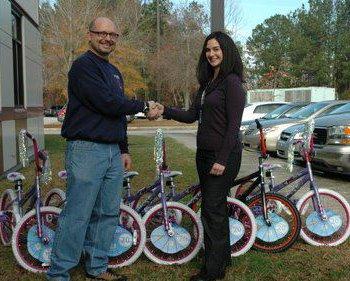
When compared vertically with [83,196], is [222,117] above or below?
above

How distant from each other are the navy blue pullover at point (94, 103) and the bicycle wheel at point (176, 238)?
103 centimetres

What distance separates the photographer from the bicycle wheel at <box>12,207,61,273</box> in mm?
4480

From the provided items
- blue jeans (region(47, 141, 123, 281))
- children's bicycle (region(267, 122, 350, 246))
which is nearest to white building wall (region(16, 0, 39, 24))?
blue jeans (region(47, 141, 123, 281))

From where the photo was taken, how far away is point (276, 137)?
1349cm

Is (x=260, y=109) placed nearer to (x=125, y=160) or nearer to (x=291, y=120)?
(x=291, y=120)

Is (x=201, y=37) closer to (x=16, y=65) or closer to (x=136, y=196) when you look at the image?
(x=16, y=65)

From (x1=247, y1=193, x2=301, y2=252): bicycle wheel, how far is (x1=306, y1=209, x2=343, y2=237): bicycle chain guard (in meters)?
0.28

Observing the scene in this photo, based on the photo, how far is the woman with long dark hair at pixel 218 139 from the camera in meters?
4.02

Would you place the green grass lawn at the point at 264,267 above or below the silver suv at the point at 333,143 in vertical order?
below

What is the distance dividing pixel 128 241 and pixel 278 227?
1427 mm

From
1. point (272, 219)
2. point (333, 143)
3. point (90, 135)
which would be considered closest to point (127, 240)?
point (90, 135)

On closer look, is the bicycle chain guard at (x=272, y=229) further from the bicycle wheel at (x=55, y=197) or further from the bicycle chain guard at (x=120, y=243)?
the bicycle wheel at (x=55, y=197)

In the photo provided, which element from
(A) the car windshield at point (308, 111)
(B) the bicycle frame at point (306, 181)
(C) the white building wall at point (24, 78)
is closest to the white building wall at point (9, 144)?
(C) the white building wall at point (24, 78)

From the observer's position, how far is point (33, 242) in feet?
14.7
